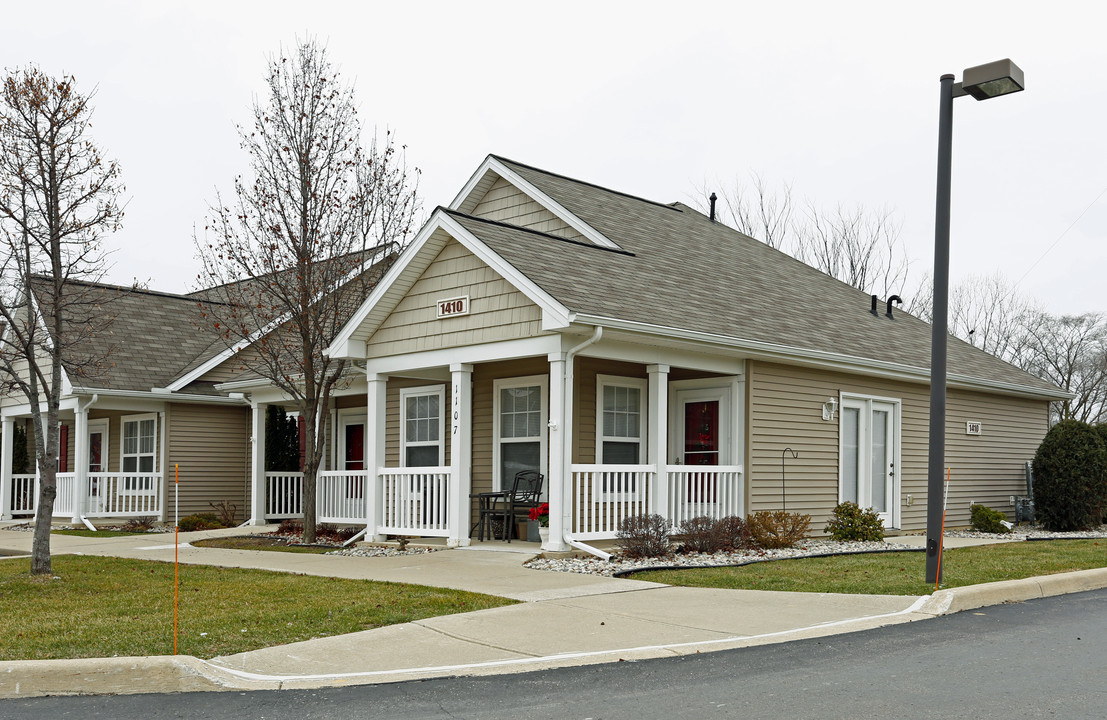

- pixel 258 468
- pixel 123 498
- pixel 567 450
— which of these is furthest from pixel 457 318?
pixel 123 498

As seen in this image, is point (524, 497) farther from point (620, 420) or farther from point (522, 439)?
point (620, 420)

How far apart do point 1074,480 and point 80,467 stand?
19.7 m

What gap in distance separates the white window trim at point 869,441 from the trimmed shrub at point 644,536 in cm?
476

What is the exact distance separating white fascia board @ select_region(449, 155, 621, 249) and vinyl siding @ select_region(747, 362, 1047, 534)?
3.71 meters

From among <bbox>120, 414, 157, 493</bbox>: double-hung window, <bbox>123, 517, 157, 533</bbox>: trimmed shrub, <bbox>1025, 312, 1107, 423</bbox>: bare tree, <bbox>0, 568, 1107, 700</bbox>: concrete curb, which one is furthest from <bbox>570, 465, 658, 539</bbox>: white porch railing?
Answer: <bbox>1025, 312, 1107, 423</bbox>: bare tree

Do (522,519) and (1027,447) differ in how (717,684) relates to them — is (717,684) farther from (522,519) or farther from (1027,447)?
(1027,447)

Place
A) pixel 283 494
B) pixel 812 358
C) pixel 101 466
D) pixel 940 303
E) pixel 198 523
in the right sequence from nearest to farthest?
pixel 940 303
pixel 812 358
pixel 198 523
pixel 283 494
pixel 101 466

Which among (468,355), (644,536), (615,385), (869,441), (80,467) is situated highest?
(468,355)

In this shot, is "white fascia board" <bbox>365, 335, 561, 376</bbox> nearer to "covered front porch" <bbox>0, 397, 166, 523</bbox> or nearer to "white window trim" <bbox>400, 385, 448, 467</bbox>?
"white window trim" <bbox>400, 385, 448, 467</bbox>

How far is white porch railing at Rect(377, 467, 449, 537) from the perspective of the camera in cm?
1523

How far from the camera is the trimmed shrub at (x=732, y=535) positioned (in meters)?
13.9

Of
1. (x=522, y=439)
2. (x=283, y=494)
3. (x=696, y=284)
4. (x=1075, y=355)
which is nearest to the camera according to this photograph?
(x=522, y=439)

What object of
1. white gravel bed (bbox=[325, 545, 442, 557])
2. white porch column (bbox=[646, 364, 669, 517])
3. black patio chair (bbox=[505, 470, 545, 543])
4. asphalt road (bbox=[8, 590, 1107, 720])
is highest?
white porch column (bbox=[646, 364, 669, 517])

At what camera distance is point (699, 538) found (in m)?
13.7
